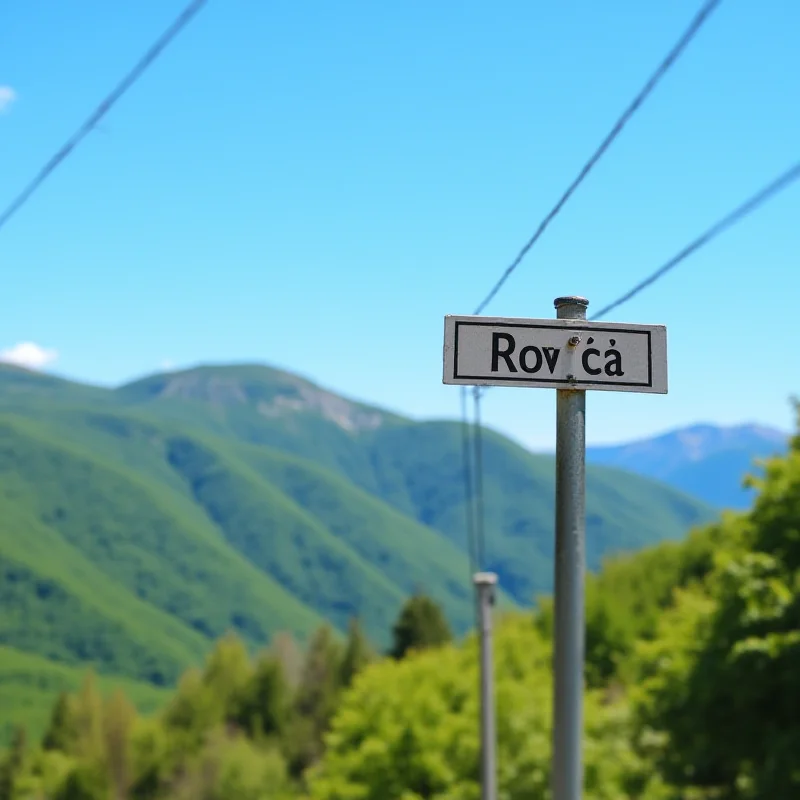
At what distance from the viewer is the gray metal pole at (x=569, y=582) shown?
16.1 ft

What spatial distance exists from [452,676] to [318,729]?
60.8 m

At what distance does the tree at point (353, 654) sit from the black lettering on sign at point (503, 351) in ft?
334

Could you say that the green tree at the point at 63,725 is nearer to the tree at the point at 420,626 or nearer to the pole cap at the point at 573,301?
the tree at the point at 420,626

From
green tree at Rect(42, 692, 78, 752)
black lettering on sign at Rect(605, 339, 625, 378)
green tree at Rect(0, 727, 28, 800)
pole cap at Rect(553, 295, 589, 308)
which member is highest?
pole cap at Rect(553, 295, 589, 308)

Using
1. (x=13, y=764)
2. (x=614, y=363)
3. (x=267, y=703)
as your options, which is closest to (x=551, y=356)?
(x=614, y=363)

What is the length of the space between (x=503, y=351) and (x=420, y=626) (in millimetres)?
88576

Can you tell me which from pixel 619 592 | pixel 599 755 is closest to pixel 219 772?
pixel 619 592

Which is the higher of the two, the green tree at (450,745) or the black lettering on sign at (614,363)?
the black lettering on sign at (614,363)

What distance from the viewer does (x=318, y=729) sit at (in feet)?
337

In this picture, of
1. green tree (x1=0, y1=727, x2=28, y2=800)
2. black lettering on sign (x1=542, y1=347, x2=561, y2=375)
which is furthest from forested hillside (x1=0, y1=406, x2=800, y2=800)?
black lettering on sign (x1=542, y1=347, x2=561, y2=375)

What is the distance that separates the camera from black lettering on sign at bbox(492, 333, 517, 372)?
4895 millimetres

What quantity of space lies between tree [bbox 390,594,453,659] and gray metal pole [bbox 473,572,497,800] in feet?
242

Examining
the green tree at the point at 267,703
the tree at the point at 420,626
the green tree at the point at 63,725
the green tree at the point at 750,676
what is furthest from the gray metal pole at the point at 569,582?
the green tree at the point at 63,725

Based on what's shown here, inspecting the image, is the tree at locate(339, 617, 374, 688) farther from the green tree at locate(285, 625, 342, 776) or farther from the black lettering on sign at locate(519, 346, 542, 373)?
the black lettering on sign at locate(519, 346, 542, 373)
